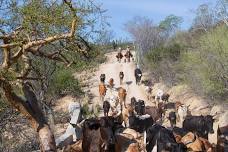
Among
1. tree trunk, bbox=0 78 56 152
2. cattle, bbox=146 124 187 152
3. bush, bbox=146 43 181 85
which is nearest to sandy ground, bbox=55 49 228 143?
bush, bbox=146 43 181 85

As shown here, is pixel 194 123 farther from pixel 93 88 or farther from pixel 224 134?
pixel 93 88

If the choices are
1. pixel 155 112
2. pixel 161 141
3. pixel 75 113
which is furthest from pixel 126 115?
pixel 161 141

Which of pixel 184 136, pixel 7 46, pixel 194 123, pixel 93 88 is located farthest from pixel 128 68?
pixel 7 46

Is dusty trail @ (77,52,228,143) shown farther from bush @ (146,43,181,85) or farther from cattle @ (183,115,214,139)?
cattle @ (183,115,214,139)

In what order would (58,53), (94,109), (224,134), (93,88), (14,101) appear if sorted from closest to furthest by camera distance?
(14,101), (58,53), (224,134), (94,109), (93,88)

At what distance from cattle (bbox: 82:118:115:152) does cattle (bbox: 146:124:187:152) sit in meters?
1.28

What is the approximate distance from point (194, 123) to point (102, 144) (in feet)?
22.5

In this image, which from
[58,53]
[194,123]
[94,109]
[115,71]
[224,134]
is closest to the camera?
[58,53]

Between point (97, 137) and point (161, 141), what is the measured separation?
1808mm

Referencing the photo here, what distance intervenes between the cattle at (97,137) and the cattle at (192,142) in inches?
105

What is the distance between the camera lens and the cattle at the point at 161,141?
1417 centimetres

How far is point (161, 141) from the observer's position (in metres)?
14.6

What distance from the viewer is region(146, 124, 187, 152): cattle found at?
1417cm

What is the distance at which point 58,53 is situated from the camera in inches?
510
